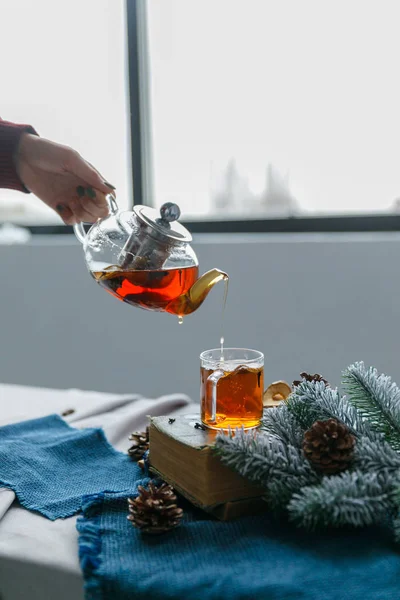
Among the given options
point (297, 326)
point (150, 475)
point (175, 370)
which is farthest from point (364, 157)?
point (150, 475)

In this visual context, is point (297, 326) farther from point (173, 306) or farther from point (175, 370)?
point (173, 306)

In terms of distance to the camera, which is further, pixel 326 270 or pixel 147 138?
pixel 147 138

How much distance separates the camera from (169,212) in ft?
2.66

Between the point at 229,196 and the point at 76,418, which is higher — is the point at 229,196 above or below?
above

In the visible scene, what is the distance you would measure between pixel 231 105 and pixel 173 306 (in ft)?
4.99

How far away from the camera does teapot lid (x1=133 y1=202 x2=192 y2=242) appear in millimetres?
808

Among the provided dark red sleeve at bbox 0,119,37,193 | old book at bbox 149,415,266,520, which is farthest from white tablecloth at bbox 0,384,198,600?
dark red sleeve at bbox 0,119,37,193

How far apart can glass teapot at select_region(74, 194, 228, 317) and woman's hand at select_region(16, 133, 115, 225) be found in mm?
146

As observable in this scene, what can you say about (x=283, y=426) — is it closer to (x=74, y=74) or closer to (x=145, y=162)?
(x=145, y=162)

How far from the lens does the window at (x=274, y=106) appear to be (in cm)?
202

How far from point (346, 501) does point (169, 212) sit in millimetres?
420

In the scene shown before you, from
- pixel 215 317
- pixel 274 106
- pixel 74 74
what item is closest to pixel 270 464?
pixel 215 317

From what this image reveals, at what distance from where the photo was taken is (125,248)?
2.79ft

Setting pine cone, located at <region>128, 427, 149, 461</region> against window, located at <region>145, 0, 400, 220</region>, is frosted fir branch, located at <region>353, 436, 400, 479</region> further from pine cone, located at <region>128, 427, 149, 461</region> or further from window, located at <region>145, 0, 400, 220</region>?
window, located at <region>145, 0, 400, 220</region>
